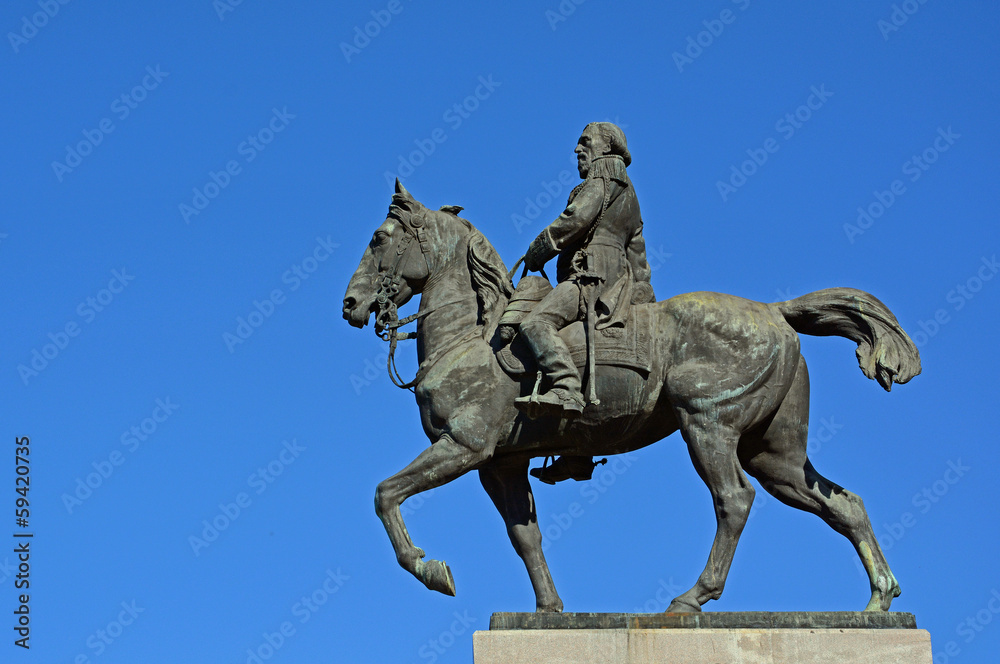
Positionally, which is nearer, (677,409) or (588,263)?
(677,409)

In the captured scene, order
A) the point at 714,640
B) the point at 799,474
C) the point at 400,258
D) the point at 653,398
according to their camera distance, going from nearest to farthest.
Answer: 1. the point at 714,640
2. the point at 653,398
3. the point at 799,474
4. the point at 400,258

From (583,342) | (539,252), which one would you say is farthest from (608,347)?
(539,252)

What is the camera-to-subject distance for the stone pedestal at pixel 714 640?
10.9 m

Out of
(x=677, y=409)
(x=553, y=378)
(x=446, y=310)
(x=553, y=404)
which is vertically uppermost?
(x=446, y=310)

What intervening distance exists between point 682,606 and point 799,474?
5.66 ft

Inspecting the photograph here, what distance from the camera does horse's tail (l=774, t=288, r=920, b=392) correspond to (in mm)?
11836

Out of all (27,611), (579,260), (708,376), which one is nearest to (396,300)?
(579,260)

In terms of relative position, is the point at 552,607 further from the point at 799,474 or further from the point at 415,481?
the point at 799,474

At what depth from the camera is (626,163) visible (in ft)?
42.3

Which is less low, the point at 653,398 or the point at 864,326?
the point at 864,326

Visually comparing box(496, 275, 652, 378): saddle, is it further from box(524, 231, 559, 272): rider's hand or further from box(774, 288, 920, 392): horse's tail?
box(774, 288, 920, 392): horse's tail

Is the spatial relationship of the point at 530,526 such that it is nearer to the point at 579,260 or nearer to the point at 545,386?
the point at 545,386

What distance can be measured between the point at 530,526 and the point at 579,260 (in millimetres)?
2315

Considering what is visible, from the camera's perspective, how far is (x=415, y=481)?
1195 cm
